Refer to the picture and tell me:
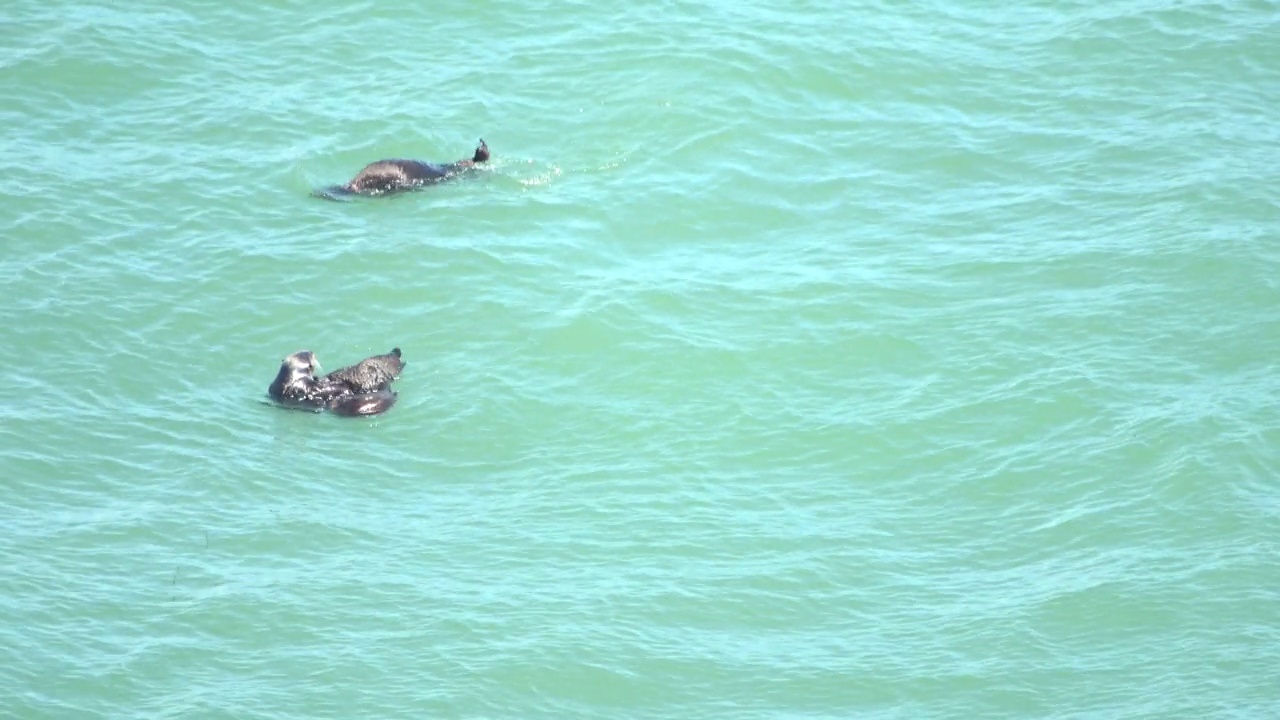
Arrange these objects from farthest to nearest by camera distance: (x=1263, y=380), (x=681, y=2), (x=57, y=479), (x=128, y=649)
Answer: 1. (x=681, y=2)
2. (x=1263, y=380)
3. (x=57, y=479)
4. (x=128, y=649)

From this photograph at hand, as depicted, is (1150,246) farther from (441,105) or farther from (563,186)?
(441,105)

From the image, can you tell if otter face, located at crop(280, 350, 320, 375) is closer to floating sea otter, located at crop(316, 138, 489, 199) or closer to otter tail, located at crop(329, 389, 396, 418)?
otter tail, located at crop(329, 389, 396, 418)

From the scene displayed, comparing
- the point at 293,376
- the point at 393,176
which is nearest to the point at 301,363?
the point at 293,376

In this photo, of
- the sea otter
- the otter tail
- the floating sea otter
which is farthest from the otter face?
the floating sea otter

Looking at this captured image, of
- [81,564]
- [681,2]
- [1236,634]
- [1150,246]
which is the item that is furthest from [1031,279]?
[81,564]

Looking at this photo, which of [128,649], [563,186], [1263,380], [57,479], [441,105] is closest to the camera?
[128,649]

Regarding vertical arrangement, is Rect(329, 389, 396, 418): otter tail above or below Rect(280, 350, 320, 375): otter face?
below
